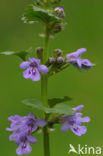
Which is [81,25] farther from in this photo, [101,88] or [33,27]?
[101,88]

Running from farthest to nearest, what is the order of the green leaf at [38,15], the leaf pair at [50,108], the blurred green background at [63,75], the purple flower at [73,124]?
the blurred green background at [63,75] → the purple flower at [73,124] → the green leaf at [38,15] → the leaf pair at [50,108]

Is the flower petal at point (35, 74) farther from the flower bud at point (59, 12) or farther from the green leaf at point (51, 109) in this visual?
the flower bud at point (59, 12)

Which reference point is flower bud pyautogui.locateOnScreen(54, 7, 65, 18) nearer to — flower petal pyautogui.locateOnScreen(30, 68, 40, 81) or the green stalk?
the green stalk

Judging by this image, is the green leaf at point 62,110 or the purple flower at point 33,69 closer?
the green leaf at point 62,110

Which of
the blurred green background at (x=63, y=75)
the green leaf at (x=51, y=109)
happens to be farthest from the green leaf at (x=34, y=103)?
the blurred green background at (x=63, y=75)

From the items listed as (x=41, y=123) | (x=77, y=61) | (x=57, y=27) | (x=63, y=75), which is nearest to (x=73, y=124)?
(x=41, y=123)

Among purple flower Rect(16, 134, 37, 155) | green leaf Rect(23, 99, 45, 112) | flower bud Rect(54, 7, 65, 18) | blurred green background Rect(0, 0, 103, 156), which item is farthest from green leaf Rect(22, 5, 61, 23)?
blurred green background Rect(0, 0, 103, 156)
